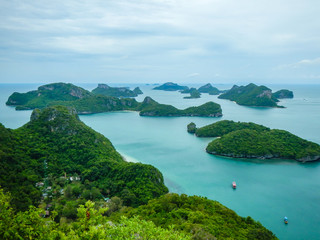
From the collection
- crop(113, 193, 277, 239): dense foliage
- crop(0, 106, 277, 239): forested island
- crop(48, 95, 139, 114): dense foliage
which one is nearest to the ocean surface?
crop(0, 106, 277, 239): forested island

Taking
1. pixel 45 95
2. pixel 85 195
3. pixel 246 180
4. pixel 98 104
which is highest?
pixel 45 95

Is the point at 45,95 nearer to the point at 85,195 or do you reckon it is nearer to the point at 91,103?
the point at 91,103

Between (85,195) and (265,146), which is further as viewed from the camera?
(265,146)

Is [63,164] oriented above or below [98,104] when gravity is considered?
below

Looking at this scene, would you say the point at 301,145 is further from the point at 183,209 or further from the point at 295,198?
the point at 183,209

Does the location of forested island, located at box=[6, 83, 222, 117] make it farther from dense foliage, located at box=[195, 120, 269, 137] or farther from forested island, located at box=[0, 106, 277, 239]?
forested island, located at box=[0, 106, 277, 239]

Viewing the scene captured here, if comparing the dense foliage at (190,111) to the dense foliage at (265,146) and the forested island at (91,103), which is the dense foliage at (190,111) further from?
the dense foliage at (265,146)

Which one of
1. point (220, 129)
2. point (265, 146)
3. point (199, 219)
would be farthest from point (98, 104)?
point (199, 219)

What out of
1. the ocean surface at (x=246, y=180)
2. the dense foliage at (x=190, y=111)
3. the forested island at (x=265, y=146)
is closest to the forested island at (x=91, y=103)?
the dense foliage at (x=190, y=111)
